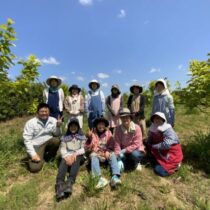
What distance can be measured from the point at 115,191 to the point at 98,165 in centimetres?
69

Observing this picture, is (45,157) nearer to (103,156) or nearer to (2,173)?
(2,173)

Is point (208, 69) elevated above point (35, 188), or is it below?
above

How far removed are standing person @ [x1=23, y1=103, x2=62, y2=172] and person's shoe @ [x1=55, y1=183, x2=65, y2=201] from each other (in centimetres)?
101

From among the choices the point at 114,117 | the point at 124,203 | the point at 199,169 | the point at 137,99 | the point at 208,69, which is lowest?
the point at 124,203

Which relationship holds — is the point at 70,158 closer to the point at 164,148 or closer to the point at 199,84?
the point at 164,148

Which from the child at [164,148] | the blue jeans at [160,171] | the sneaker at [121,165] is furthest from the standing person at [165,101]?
the sneaker at [121,165]

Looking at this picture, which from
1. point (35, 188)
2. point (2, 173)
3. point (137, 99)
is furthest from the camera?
point (137, 99)

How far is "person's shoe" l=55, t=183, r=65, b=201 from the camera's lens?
4.17 m

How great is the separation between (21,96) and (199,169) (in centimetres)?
978

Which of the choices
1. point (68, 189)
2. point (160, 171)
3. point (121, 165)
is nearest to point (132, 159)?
point (121, 165)

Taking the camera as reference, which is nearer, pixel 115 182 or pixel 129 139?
pixel 115 182

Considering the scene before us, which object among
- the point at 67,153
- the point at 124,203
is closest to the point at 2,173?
the point at 67,153

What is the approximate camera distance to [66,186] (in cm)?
432

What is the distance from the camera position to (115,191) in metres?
4.43
